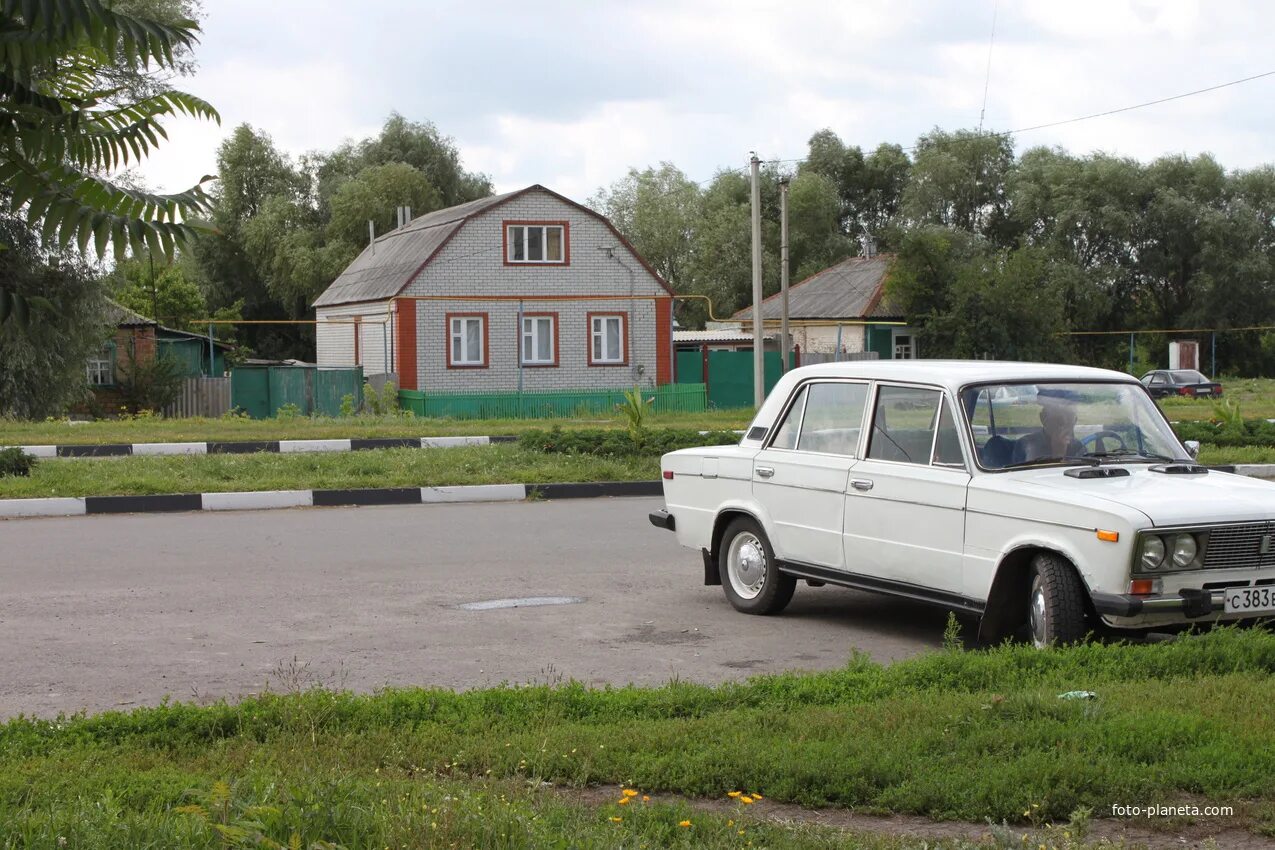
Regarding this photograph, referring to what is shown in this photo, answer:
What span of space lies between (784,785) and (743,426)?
2219cm

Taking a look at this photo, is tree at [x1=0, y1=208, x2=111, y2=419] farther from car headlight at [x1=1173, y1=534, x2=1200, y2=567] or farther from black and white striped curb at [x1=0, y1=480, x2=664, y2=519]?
car headlight at [x1=1173, y1=534, x2=1200, y2=567]

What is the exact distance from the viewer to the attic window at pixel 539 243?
41.3 m

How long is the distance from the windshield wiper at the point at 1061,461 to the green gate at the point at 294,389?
105ft

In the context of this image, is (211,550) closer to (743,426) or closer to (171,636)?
(171,636)

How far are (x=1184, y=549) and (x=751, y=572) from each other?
9.67 ft

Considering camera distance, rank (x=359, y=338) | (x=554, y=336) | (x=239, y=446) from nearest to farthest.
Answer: (x=239, y=446) → (x=554, y=336) → (x=359, y=338)

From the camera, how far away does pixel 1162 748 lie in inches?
192

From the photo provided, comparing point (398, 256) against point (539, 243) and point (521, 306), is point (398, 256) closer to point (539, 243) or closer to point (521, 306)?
point (539, 243)

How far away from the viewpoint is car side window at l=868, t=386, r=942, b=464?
788 centimetres

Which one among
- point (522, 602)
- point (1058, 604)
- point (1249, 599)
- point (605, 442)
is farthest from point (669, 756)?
point (605, 442)

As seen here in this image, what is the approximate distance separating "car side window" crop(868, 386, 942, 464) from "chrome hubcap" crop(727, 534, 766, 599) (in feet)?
3.68

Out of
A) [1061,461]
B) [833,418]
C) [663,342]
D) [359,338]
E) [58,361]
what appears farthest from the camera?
[359,338]

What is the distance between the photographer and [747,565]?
29.3ft

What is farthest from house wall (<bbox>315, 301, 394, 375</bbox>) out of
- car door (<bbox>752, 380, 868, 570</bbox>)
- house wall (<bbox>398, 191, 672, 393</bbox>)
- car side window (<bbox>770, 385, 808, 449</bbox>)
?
car door (<bbox>752, 380, 868, 570</bbox>)
